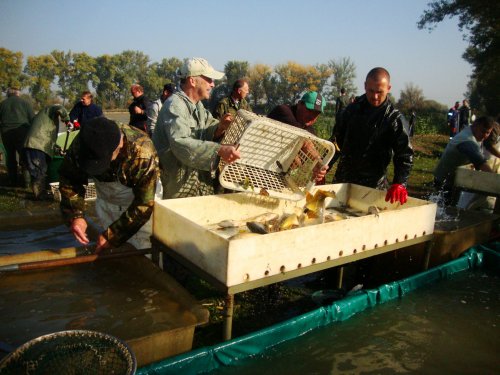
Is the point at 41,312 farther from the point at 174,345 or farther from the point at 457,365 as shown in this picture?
the point at 457,365

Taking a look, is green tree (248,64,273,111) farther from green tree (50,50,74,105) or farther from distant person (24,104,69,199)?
distant person (24,104,69,199)

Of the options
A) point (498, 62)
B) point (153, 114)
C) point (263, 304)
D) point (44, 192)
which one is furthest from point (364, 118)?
point (498, 62)

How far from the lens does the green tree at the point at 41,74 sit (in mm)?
60375

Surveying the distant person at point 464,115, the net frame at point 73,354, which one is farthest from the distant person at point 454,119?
the net frame at point 73,354

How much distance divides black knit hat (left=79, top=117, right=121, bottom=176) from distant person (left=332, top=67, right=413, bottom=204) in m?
2.61

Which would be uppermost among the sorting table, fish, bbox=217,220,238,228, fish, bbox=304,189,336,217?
fish, bbox=304,189,336,217

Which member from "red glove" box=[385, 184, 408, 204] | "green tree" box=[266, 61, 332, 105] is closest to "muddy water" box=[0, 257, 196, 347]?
"red glove" box=[385, 184, 408, 204]

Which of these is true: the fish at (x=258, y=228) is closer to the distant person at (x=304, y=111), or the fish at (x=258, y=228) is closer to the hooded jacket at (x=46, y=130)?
the distant person at (x=304, y=111)

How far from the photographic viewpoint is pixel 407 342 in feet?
9.81

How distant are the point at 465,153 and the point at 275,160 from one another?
3547 millimetres

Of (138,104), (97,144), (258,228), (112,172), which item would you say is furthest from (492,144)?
(138,104)

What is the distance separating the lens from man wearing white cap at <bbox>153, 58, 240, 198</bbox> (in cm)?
305

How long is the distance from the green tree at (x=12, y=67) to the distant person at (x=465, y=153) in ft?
198

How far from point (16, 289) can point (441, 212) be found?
4.85 meters
